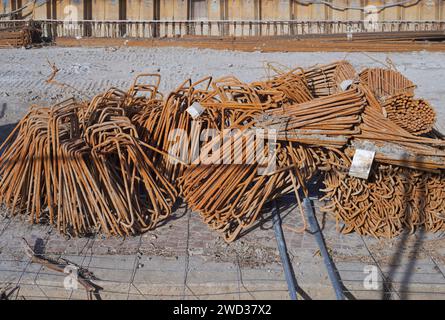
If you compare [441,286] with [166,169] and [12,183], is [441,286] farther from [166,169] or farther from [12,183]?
[12,183]

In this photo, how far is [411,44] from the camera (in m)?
15.4

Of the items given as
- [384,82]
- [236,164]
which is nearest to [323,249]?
[236,164]

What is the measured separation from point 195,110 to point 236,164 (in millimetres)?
809

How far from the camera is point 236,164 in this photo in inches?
245

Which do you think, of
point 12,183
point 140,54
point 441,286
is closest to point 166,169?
point 12,183

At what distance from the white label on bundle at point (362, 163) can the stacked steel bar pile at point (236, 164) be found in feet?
0.27

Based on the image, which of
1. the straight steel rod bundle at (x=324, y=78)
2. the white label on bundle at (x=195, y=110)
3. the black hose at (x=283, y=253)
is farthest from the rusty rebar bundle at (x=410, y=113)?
the white label on bundle at (x=195, y=110)

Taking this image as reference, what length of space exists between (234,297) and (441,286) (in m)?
1.86

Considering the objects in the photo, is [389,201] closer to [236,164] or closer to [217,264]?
[236,164]

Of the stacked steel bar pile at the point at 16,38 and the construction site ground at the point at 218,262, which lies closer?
the construction site ground at the point at 218,262

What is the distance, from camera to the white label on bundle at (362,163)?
19.6ft

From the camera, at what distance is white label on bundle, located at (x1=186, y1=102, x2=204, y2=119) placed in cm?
657

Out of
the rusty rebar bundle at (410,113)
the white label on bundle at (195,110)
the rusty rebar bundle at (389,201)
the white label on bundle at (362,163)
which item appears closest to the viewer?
the white label on bundle at (362,163)

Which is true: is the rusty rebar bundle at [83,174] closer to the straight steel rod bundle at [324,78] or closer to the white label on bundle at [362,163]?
the white label on bundle at [362,163]
